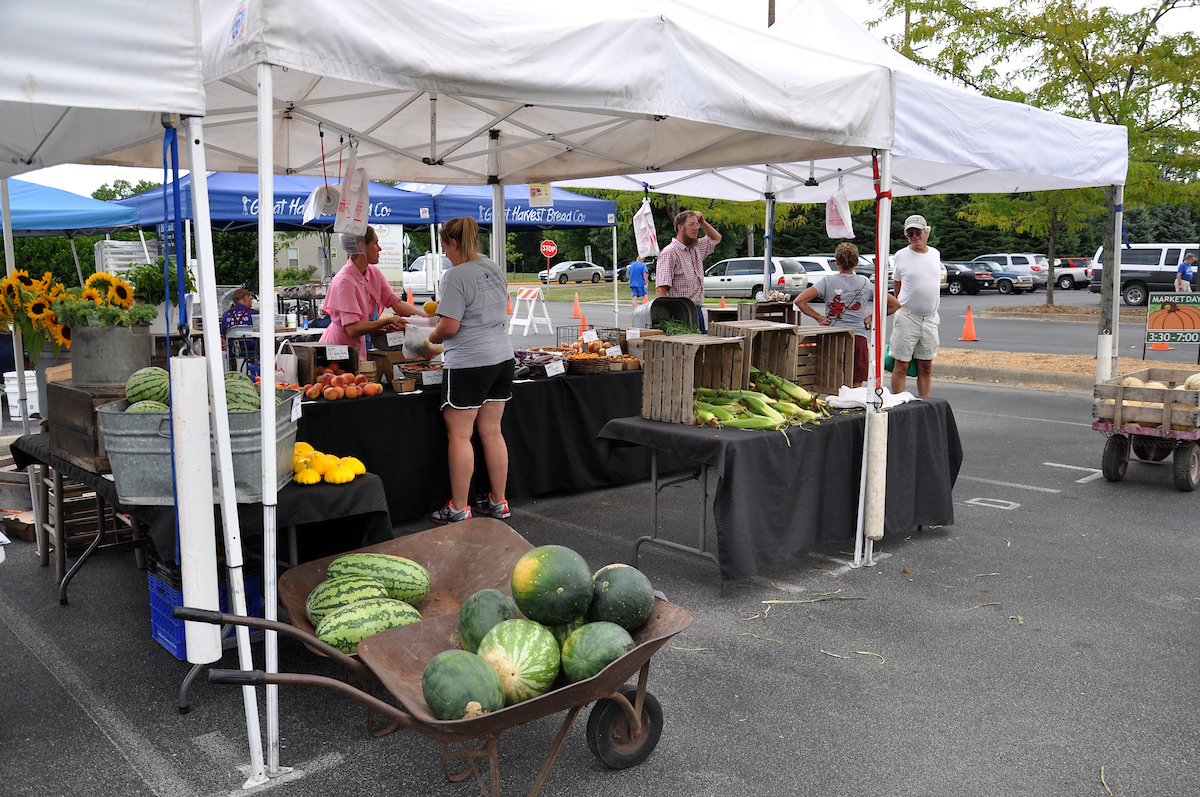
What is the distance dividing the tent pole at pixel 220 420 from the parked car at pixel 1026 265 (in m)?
39.5

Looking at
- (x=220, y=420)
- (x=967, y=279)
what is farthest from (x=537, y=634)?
(x=967, y=279)

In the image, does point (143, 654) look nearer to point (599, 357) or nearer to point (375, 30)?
point (375, 30)

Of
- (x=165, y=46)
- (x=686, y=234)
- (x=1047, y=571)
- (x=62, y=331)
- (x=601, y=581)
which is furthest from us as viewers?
(x=686, y=234)

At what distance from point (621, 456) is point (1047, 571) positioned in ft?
10.4

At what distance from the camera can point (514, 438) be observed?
6469 millimetres

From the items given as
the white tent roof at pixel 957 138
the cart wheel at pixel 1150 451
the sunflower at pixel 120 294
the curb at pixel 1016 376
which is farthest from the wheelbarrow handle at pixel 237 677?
the curb at pixel 1016 376

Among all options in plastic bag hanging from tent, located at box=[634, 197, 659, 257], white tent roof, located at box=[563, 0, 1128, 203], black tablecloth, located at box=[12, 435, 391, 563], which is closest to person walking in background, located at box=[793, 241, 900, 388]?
white tent roof, located at box=[563, 0, 1128, 203]

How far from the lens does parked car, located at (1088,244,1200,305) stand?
2645 cm

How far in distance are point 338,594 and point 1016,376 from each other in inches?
466

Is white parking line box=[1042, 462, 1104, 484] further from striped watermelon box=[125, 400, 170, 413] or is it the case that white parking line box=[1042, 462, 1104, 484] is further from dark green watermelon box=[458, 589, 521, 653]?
striped watermelon box=[125, 400, 170, 413]

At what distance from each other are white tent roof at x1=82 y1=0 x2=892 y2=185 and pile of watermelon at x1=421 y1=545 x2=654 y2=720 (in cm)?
183

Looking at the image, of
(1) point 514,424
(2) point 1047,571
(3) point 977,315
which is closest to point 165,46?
(1) point 514,424

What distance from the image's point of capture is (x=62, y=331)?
13.9ft

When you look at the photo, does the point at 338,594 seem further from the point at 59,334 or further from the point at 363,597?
the point at 59,334
